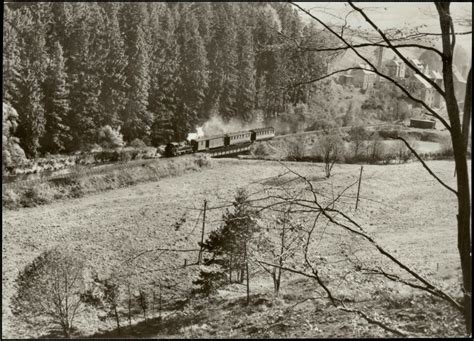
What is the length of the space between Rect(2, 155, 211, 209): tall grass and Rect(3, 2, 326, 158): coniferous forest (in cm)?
123

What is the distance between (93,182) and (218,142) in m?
2.76

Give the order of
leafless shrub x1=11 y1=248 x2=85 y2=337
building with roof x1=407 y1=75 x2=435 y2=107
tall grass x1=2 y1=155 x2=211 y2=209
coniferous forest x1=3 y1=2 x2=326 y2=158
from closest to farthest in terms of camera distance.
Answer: building with roof x1=407 y1=75 x2=435 y2=107, leafless shrub x1=11 y1=248 x2=85 y2=337, coniferous forest x1=3 y1=2 x2=326 y2=158, tall grass x1=2 y1=155 x2=211 y2=209

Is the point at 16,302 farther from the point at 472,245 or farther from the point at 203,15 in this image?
the point at 203,15

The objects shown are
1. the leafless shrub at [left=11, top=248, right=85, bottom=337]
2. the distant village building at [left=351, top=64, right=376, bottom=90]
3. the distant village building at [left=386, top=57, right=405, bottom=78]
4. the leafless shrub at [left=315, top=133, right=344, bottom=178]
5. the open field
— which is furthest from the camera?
the distant village building at [left=351, top=64, right=376, bottom=90]

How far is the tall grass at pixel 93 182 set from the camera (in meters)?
9.89

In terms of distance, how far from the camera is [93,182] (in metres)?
10.2

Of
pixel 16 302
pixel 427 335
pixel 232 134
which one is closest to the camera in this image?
pixel 427 335

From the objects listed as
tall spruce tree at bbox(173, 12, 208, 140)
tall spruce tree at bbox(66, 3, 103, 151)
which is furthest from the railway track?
tall spruce tree at bbox(66, 3, 103, 151)

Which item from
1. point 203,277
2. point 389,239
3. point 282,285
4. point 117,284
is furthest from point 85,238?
point 389,239

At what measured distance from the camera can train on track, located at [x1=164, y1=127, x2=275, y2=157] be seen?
8.82 m

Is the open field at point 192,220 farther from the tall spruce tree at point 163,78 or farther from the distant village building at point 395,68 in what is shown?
the tall spruce tree at point 163,78

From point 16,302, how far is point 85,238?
54.1 inches

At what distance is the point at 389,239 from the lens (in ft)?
21.0

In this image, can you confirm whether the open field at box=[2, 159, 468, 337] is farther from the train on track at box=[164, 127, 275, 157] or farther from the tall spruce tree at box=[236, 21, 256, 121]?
the tall spruce tree at box=[236, 21, 256, 121]
